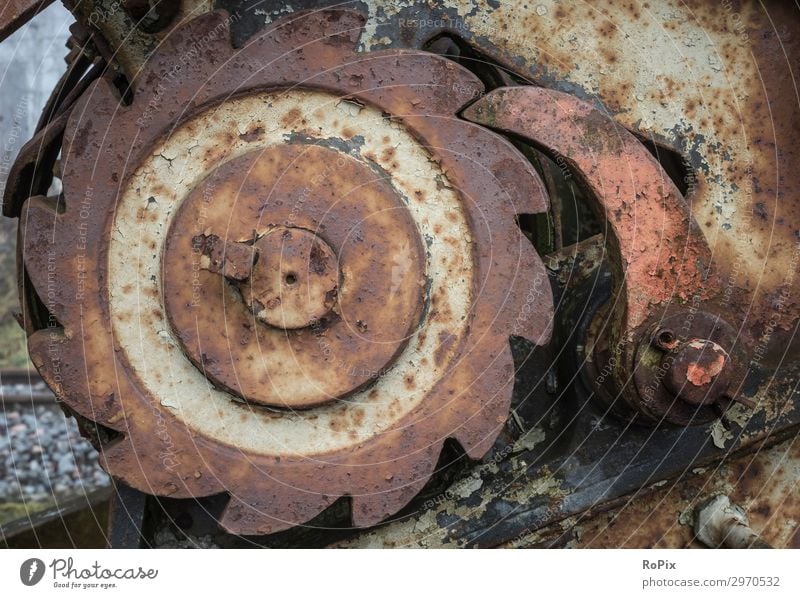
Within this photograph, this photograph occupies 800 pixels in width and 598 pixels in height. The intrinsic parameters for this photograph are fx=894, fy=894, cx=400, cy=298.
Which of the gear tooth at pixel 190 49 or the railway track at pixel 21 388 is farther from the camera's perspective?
the railway track at pixel 21 388

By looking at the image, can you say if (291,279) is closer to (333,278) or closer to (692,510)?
(333,278)

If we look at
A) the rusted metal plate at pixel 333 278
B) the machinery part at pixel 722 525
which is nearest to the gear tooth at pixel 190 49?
the rusted metal plate at pixel 333 278

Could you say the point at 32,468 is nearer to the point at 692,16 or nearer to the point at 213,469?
the point at 213,469

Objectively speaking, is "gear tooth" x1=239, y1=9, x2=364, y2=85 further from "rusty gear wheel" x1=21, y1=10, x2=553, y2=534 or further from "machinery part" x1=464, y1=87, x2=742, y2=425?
"machinery part" x1=464, y1=87, x2=742, y2=425


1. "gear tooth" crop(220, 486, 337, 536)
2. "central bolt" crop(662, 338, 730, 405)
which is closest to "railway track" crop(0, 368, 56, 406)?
"gear tooth" crop(220, 486, 337, 536)

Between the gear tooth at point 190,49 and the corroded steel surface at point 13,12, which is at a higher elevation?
the corroded steel surface at point 13,12

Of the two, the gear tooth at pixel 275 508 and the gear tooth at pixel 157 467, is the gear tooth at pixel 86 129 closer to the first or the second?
the gear tooth at pixel 157 467
